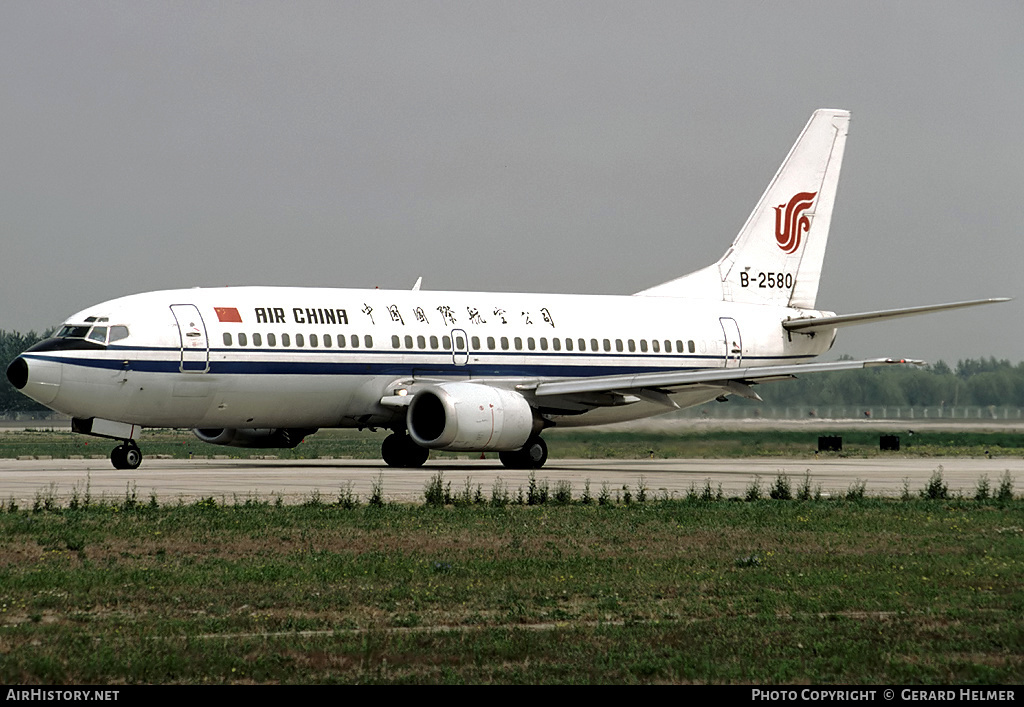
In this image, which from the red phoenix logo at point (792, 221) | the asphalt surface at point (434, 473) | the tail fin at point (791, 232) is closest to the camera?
the asphalt surface at point (434, 473)

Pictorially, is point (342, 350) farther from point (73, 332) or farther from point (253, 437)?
point (73, 332)

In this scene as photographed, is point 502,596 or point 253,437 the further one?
point 253,437

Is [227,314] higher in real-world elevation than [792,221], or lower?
lower

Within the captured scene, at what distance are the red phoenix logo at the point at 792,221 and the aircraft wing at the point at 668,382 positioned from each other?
9273 millimetres

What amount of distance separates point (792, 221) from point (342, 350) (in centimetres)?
1720

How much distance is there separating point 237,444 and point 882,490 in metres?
17.9

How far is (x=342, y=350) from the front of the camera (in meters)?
33.9

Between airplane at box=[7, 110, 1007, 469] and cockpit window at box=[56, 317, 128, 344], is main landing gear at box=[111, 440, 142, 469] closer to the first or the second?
airplane at box=[7, 110, 1007, 469]

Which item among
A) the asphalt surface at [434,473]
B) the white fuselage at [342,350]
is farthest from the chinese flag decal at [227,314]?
the asphalt surface at [434,473]

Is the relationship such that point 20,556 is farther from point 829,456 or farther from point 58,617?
point 829,456

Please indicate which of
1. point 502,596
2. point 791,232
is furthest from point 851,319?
point 502,596

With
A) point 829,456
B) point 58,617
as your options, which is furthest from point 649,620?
point 829,456

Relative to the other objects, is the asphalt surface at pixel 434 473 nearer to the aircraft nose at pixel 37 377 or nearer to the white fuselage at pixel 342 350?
the white fuselage at pixel 342 350

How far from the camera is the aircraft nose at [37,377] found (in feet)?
100
